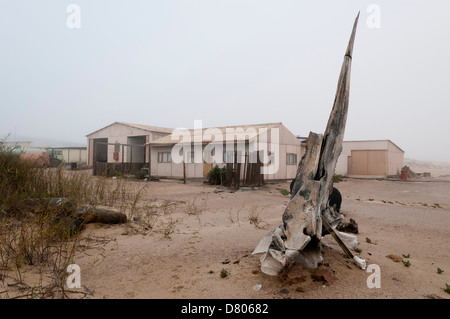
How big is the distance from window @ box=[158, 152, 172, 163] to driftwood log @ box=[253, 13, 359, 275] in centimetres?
1786

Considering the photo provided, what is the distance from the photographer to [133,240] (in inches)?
208

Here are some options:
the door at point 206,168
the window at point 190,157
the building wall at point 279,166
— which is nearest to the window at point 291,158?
the building wall at point 279,166

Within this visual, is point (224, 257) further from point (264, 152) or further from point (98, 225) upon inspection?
point (264, 152)

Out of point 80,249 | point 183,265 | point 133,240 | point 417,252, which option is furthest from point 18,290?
point 417,252

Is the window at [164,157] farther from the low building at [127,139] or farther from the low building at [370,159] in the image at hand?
the low building at [370,159]

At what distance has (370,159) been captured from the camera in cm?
2783

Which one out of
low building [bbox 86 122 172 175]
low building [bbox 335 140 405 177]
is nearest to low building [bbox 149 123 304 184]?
low building [bbox 86 122 172 175]

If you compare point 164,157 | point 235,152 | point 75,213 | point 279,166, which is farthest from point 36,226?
point 164,157

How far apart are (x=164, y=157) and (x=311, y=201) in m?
18.9

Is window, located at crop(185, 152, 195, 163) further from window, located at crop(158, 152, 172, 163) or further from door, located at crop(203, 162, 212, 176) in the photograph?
window, located at crop(158, 152, 172, 163)

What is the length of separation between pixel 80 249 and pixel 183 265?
73.3 inches

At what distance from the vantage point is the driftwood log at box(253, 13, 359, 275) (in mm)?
3295

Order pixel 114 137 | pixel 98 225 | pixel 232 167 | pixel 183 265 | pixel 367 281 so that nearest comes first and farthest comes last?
pixel 367 281 → pixel 183 265 → pixel 98 225 → pixel 232 167 → pixel 114 137

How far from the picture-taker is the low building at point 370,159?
26969 mm
